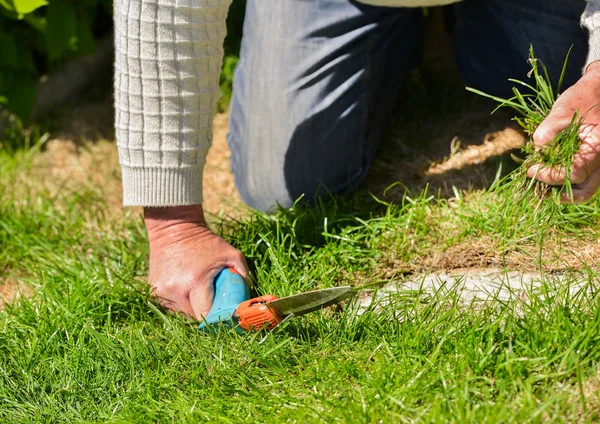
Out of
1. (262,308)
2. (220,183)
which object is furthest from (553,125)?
(220,183)

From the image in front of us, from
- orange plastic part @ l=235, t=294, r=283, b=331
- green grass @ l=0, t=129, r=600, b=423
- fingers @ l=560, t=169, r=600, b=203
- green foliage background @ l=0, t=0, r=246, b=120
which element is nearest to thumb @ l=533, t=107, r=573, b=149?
fingers @ l=560, t=169, r=600, b=203

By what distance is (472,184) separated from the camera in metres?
2.22

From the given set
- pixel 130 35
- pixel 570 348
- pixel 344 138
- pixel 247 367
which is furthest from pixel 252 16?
pixel 570 348

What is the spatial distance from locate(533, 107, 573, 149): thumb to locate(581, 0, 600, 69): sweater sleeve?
17 centimetres

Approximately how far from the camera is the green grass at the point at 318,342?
130 centimetres

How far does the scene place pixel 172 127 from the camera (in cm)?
184

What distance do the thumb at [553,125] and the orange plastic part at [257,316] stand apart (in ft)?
2.23

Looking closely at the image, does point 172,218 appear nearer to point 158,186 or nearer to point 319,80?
point 158,186

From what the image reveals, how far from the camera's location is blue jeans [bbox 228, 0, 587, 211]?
2.29 metres

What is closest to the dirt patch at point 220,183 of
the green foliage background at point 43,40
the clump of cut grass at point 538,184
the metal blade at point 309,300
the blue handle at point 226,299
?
the green foliage background at point 43,40

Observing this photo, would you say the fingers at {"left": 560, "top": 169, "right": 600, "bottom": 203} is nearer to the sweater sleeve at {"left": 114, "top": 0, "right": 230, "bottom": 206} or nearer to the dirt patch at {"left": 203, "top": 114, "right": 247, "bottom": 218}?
the sweater sleeve at {"left": 114, "top": 0, "right": 230, "bottom": 206}

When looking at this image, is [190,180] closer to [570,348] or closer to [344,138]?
[344,138]

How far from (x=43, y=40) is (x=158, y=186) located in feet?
5.11

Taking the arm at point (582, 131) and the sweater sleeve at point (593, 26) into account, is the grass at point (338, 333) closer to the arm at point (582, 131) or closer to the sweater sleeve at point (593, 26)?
the arm at point (582, 131)
